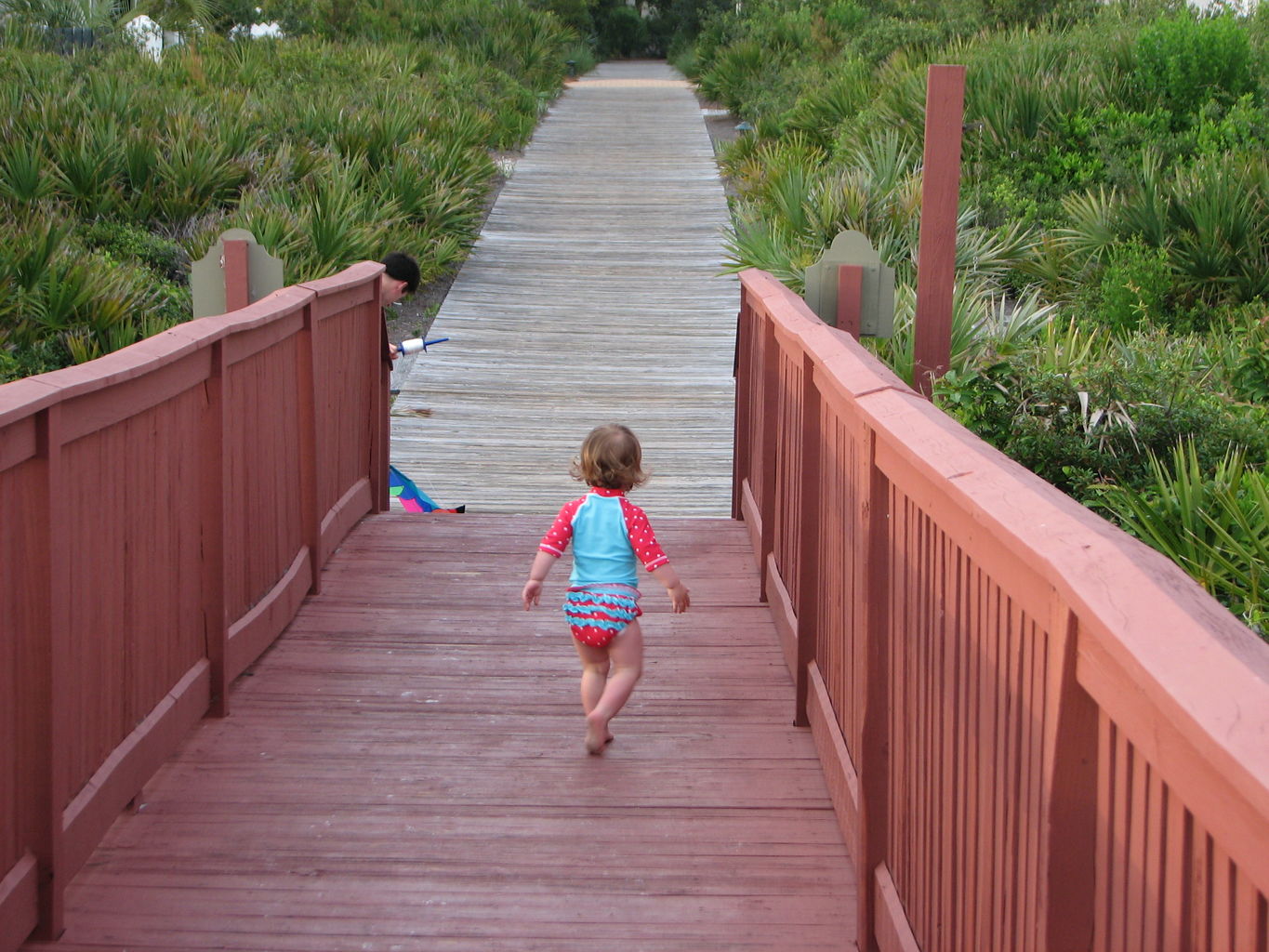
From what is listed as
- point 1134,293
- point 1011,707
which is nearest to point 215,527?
point 1011,707

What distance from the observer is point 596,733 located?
182 inches

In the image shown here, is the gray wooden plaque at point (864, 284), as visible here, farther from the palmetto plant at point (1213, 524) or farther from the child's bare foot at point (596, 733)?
the child's bare foot at point (596, 733)

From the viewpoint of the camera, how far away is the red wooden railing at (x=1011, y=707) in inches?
56.1

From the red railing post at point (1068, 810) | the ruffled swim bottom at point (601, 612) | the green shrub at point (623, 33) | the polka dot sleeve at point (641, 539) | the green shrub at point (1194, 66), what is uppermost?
the green shrub at point (623, 33)

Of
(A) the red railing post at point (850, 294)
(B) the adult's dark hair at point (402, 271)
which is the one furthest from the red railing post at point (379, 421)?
(A) the red railing post at point (850, 294)

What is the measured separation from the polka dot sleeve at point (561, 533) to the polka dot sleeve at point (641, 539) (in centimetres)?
17

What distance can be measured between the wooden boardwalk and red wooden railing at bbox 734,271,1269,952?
31cm

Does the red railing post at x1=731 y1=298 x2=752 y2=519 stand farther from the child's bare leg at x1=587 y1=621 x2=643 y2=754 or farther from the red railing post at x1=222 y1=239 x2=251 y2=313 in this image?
the child's bare leg at x1=587 y1=621 x2=643 y2=754

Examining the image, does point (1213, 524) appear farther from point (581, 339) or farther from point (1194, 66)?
point (1194, 66)

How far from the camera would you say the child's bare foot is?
4598 mm

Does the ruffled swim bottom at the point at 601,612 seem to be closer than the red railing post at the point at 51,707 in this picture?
No

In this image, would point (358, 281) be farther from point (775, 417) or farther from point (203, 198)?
point (203, 198)

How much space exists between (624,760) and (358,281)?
3.56 m

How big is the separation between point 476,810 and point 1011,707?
2.35 m
